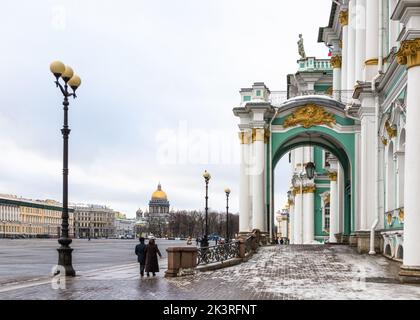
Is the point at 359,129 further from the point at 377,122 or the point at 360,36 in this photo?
the point at 360,36

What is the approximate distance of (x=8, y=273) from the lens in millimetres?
24969

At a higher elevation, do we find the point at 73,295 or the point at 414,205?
the point at 414,205

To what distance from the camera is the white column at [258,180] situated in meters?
33.0

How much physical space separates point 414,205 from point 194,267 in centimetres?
775

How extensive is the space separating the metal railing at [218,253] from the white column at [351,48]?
1358cm

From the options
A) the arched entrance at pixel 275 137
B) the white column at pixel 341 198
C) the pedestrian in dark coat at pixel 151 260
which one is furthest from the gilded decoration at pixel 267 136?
the pedestrian in dark coat at pixel 151 260

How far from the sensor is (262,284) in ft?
59.0

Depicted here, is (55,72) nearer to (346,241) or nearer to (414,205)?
(414,205)

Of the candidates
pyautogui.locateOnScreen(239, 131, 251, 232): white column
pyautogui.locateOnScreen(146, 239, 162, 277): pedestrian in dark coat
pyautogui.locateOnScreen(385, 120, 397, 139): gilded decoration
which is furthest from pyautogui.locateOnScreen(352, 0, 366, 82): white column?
pyautogui.locateOnScreen(146, 239, 162, 277): pedestrian in dark coat

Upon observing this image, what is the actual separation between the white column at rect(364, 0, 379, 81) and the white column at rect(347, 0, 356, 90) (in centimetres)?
460

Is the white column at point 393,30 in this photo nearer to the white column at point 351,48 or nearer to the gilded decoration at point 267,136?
the white column at point 351,48

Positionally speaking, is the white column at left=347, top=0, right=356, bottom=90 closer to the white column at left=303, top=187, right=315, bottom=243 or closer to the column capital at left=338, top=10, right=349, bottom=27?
the column capital at left=338, top=10, right=349, bottom=27
